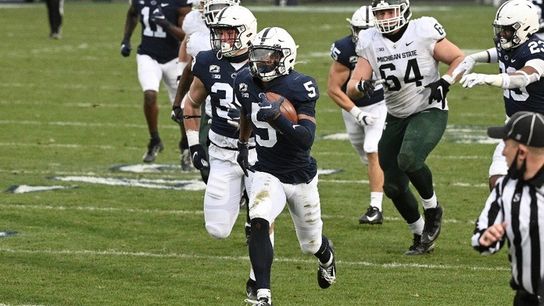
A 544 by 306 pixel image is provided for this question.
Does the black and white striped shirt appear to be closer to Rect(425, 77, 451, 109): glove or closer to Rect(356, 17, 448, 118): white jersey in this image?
Rect(425, 77, 451, 109): glove

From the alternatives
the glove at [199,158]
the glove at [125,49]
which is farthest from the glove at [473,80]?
the glove at [125,49]

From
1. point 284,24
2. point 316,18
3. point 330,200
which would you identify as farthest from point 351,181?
point 316,18

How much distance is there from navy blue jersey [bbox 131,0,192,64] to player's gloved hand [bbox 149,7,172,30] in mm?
70

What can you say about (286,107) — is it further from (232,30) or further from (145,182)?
(145,182)

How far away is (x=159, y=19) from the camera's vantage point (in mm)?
13211

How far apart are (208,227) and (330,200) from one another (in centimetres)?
315

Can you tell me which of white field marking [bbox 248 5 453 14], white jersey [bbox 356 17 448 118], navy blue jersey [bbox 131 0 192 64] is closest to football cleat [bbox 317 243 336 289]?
white jersey [bbox 356 17 448 118]

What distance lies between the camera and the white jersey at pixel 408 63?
879 cm

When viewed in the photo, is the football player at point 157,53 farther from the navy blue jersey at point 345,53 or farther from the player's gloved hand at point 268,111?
the player's gloved hand at point 268,111

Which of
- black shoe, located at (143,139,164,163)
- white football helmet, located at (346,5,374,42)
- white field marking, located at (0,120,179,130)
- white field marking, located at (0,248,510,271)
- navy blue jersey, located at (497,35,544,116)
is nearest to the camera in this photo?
navy blue jersey, located at (497,35,544,116)

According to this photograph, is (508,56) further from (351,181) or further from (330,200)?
(351,181)

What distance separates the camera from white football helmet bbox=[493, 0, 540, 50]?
8.23 metres

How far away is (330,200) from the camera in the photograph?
36.3 ft

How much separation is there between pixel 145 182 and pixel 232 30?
13.3 feet
